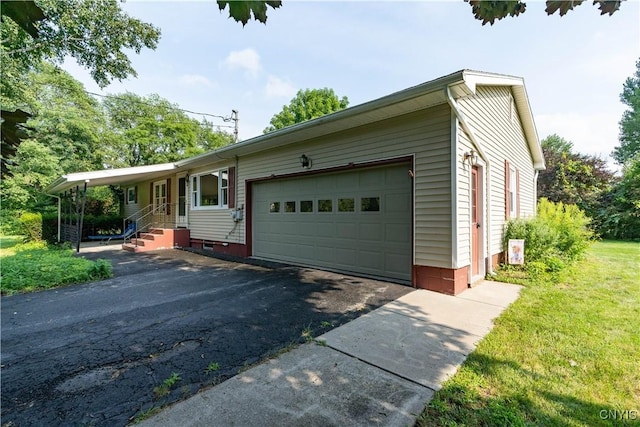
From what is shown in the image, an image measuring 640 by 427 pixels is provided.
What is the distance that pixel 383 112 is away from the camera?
5.27m

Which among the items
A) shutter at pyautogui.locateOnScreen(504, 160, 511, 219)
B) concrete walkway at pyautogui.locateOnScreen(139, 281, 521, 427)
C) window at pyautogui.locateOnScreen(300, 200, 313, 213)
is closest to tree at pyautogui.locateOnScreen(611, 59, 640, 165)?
shutter at pyautogui.locateOnScreen(504, 160, 511, 219)

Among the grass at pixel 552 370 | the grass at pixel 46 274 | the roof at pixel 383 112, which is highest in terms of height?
the roof at pixel 383 112

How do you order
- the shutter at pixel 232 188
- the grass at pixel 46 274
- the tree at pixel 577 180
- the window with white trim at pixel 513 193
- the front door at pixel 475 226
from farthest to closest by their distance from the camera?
the tree at pixel 577 180
the shutter at pixel 232 188
the window with white trim at pixel 513 193
the front door at pixel 475 226
the grass at pixel 46 274

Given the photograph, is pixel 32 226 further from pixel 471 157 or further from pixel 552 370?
pixel 552 370

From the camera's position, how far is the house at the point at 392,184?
194 inches

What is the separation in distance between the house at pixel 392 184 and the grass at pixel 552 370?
1.44 m

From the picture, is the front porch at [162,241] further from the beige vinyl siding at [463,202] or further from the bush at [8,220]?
the bush at [8,220]

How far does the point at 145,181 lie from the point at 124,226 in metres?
2.87

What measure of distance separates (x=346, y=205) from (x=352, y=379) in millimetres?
4366

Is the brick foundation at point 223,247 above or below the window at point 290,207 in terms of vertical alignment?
below

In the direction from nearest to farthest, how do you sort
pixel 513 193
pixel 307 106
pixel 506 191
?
pixel 506 191, pixel 513 193, pixel 307 106

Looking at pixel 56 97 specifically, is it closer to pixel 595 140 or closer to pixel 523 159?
pixel 523 159

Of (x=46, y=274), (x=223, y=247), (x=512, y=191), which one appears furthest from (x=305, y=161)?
(x=512, y=191)

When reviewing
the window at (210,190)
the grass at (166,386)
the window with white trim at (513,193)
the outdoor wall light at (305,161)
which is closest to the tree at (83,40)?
the window at (210,190)
